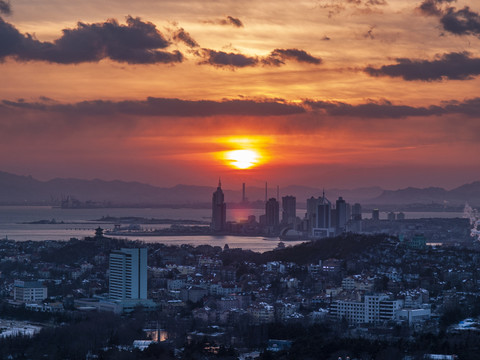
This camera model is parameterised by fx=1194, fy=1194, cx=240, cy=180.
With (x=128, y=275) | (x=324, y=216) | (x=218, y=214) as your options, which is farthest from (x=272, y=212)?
(x=128, y=275)

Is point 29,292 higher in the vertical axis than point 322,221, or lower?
lower

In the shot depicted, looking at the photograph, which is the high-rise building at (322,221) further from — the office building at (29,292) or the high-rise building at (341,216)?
the office building at (29,292)

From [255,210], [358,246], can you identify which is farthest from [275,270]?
[255,210]

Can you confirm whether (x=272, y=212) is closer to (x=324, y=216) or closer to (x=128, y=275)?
(x=324, y=216)

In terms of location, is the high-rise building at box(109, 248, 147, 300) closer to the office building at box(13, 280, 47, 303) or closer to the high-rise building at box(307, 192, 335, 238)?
the office building at box(13, 280, 47, 303)

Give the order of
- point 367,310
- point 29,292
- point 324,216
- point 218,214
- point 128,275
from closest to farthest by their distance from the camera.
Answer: point 367,310
point 128,275
point 29,292
point 324,216
point 218,214

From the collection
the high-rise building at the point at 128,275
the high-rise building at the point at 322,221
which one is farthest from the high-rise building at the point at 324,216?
the high-rise building at the point at 128,275

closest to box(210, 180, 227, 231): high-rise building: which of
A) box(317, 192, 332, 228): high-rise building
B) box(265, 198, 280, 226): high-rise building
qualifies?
box(265, 198, 280, 226): high-rise building

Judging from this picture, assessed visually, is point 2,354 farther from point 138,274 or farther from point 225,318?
point 138,274

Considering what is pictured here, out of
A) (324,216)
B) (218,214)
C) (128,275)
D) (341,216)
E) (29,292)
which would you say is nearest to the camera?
(128,275)
